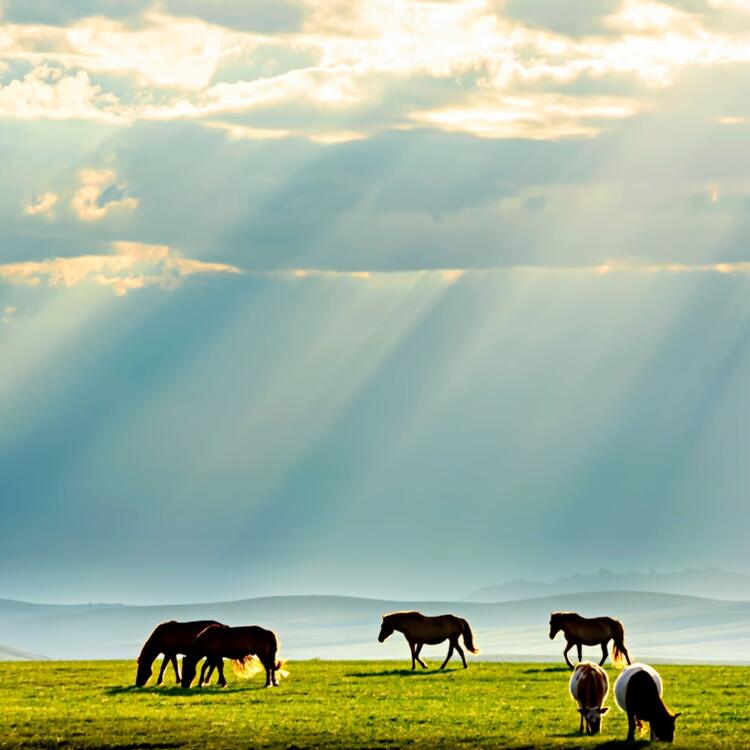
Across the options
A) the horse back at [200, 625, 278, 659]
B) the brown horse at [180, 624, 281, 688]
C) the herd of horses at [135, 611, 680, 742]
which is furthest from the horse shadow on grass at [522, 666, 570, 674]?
the horse back at [200, 625, 278, 659]

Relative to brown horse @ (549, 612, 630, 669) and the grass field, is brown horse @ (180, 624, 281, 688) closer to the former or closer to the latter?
the grass field

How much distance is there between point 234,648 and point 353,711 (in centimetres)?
768

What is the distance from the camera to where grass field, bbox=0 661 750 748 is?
93.3ft

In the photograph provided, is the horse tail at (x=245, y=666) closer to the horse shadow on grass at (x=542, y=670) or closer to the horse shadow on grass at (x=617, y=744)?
the horse shadow on grass at (x=542, y=670)

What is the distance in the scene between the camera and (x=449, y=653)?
154ft

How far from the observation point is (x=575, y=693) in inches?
1138

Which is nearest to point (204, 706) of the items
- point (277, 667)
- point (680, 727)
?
point (277, 667)

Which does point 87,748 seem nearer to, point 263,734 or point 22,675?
point 263,734

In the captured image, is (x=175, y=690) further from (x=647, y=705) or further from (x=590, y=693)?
(x=647, y=705)

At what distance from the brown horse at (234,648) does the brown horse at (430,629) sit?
7.16 m

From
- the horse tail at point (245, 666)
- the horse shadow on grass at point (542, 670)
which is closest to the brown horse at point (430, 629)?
the horse shadow on grass at point (542, 670)

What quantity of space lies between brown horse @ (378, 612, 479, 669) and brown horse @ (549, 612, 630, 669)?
331 centimetres

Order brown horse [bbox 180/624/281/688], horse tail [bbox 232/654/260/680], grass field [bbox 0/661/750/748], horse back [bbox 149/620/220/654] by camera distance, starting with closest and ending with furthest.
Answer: grass field [bbox 0/661/750/748] < brown horse [bbox 180/624/281/688] < horse tail [bbox 232/654/260/680] < horse back [bbox 149/620/220/654]

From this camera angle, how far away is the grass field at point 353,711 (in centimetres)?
2844
